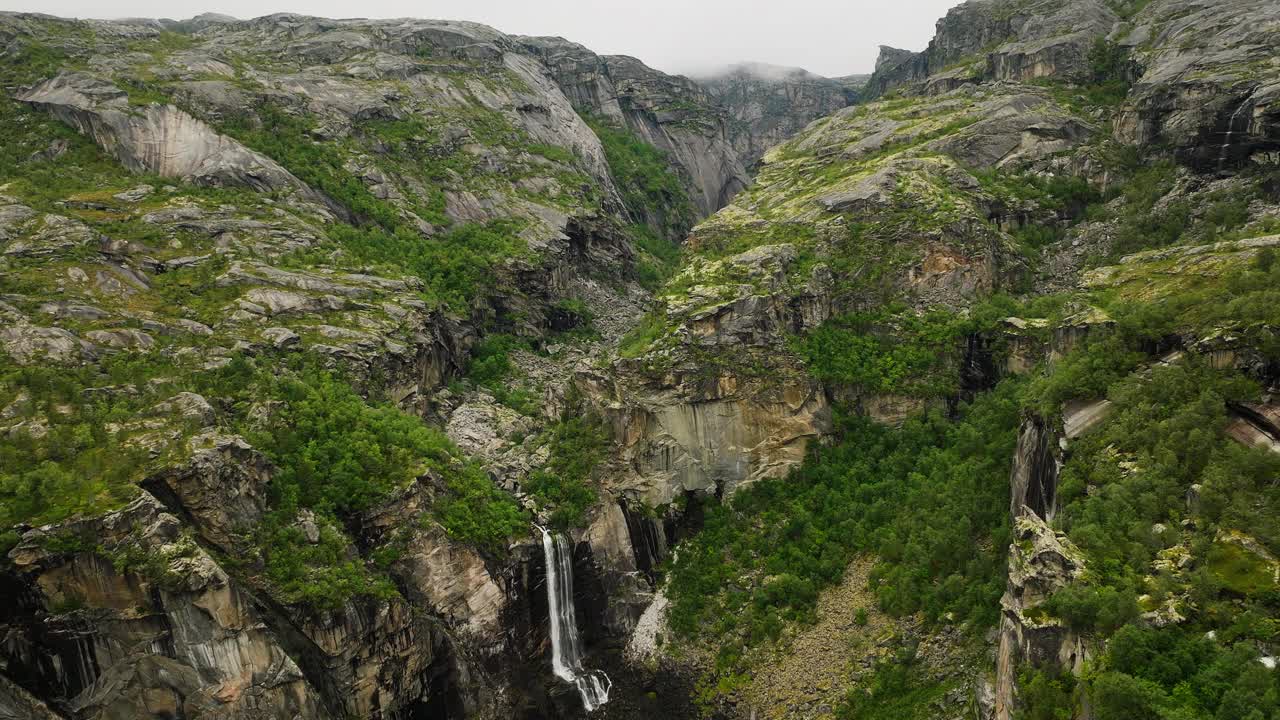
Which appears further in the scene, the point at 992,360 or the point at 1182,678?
the point at 992,360

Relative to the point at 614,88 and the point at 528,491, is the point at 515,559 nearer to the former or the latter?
the point at 528,491

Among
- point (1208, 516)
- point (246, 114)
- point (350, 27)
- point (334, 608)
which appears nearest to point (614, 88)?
point (350, 27)

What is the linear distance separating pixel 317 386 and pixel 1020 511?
4826cm

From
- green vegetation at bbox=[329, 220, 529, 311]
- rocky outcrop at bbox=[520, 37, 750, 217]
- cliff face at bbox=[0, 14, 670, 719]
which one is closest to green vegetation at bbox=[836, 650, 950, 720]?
cliff face at bbox=[0, 14, 670, 719]

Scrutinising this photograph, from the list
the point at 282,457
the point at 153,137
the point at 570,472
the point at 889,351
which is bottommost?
the point at 570,472

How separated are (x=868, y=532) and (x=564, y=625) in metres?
23.6

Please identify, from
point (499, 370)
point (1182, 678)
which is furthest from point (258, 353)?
point (1182, 678)

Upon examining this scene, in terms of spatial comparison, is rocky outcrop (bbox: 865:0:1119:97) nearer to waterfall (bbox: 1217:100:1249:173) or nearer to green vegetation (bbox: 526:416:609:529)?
waterfall (bbox: 1217:100:1249:173)

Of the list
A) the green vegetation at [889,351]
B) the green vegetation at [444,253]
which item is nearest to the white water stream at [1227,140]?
the green vegetation at [889,351]

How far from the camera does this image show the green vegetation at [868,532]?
4347 centimetres

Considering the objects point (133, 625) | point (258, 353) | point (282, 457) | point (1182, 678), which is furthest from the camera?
point (258, 353)

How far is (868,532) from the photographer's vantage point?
169ft

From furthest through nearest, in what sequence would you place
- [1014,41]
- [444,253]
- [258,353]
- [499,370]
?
[1014,41]
[444,253]
[499,370]
[258,353]

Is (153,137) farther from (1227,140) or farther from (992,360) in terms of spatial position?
(1227,140)
